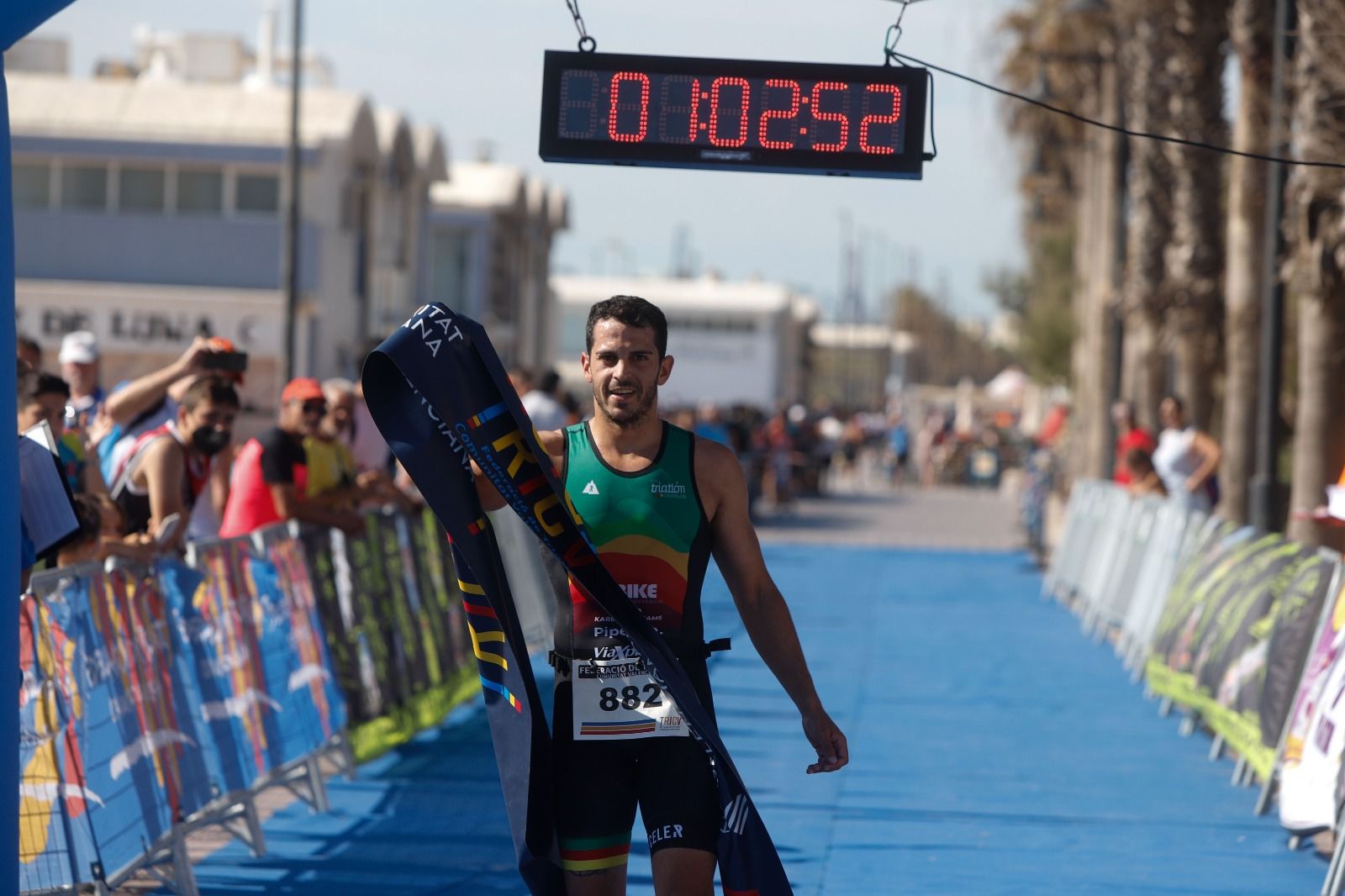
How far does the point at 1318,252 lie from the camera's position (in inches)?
520

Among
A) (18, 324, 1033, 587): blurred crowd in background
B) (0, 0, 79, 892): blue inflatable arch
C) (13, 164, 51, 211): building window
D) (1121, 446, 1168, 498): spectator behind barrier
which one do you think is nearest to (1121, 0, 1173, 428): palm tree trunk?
(1121, 446, 1168, 498): spectator behind barrier

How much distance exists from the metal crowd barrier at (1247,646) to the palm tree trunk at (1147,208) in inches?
360

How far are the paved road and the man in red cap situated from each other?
1.32 m

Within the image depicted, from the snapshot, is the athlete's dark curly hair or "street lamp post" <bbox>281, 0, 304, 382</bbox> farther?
"street lamp post" <bbox>281, 0, 304, 382</bbox>

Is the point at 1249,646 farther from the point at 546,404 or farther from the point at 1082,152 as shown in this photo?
the point at 1082,152

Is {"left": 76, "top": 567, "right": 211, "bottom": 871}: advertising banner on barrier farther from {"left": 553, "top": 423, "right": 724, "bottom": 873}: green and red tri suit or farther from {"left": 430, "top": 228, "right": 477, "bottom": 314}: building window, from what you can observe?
{"left": 430, "top": 228, "right": 477, "bottom": 314}: building window

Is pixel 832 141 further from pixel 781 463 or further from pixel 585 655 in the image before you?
pixel 781 463

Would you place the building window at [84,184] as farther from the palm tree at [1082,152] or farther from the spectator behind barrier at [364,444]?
the spectator behind barrier at [364,444]

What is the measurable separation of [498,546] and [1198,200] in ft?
61.9

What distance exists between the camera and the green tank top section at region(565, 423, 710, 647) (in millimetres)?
4910

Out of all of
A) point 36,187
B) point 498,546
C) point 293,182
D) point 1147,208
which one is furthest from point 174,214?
point 498,546

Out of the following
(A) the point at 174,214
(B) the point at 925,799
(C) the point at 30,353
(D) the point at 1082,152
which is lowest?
(B) the point at 925,799

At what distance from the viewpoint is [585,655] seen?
4.95m

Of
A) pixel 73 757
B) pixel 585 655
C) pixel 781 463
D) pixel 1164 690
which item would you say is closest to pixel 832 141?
pixel 585 655
